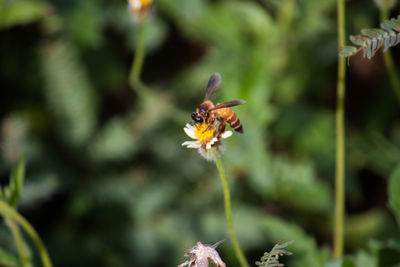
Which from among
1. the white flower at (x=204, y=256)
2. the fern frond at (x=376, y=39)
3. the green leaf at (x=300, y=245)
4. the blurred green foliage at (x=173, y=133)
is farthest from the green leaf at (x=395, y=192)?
the blurred green foliage at (x=173, y=133)

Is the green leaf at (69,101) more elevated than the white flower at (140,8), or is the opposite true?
the green leaf at (69,101)

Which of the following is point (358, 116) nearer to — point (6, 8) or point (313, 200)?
point (313, 200)

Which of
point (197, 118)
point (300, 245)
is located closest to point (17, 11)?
point (197, 118)

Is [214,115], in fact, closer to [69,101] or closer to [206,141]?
[206,141]

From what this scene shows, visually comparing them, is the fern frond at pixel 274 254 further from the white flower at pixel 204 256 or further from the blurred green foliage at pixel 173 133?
the blurred green foliage at pixel 173 133

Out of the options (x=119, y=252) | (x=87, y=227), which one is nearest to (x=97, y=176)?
(x=87, y=227)

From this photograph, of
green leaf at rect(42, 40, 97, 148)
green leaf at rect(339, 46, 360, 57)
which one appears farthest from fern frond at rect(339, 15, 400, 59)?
green leaf at rect(42, 40, 97, 148)
